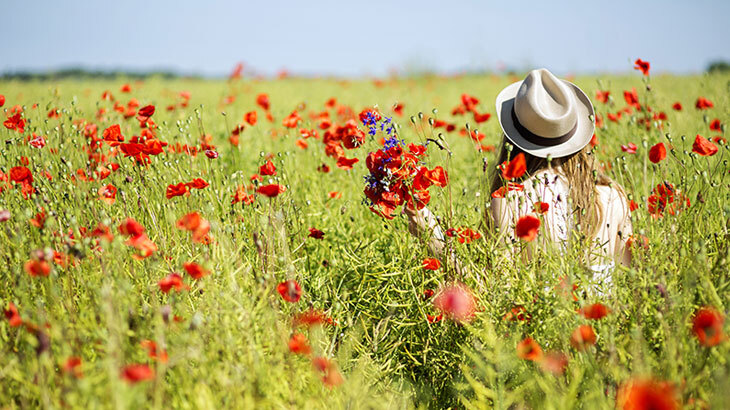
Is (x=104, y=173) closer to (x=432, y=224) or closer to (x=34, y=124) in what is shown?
(x=34, y=124)

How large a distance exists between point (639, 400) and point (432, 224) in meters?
1.19

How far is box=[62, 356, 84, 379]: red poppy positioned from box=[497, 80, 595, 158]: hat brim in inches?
68.3

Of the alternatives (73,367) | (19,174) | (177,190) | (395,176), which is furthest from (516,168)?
(19,174)

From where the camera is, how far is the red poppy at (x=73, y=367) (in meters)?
1.19

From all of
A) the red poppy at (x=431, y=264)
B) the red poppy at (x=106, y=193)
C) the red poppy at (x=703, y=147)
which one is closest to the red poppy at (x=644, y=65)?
the red poppy at (x=703, y=147)

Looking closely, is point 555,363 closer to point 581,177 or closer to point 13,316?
point 581,177

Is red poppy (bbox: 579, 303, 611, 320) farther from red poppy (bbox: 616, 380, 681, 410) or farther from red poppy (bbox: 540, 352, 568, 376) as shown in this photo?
red poppy (bbox: 616, 380, 681, 410)

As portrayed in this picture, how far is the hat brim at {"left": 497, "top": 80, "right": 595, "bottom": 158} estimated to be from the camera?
2.21 meters

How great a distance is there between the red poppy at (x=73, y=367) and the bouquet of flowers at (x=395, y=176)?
1.01 m

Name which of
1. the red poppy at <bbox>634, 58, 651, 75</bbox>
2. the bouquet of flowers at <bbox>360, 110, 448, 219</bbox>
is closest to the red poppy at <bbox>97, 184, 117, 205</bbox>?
the bouquet of flowers at <bbox>360, 110, 448, 219</bbox>

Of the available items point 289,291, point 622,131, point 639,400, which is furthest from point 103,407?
point 622,131

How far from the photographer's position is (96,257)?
1.97 m

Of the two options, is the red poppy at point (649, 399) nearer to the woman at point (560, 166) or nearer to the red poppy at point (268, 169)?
the woman at point (560, 166)

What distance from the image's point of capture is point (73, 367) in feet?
4.02
